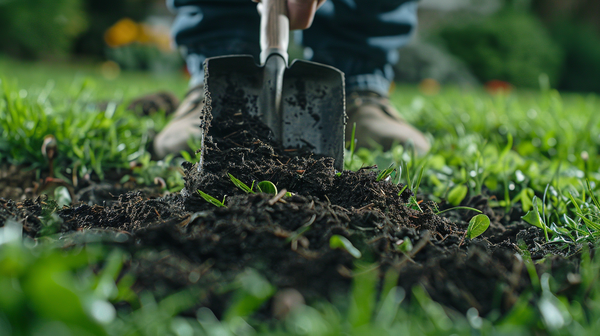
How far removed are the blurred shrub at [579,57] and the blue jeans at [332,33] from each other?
39.6ft

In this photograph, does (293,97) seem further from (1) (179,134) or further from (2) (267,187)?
(1) (179,134)

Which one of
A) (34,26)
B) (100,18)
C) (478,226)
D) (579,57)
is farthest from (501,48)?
(478,226)

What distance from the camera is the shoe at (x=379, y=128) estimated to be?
227 cm

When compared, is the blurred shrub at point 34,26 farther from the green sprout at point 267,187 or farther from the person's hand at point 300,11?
the green sprout at point 267,187

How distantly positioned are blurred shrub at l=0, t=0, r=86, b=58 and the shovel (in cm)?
874

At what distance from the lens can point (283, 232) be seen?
3.02 ft

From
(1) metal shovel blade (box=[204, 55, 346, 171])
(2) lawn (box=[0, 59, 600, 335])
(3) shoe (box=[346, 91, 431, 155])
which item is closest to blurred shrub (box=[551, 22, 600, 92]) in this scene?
(2) lawn (box=[0, 59, 600, 335])

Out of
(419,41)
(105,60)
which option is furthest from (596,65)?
(105,60)

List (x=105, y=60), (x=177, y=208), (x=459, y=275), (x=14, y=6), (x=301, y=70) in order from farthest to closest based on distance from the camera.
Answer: (x=105, y=60)
(x=14, y=6)
(x=301, y=70)
(x=177, y=208)
(x=459, y=275)

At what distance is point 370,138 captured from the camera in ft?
7.57

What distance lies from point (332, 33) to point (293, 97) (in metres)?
1.50

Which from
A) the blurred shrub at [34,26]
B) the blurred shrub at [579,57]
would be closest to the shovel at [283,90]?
the blurred shrub at [34,26]

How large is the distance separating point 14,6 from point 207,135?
9108mm

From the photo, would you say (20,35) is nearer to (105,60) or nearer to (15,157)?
(105,60)
